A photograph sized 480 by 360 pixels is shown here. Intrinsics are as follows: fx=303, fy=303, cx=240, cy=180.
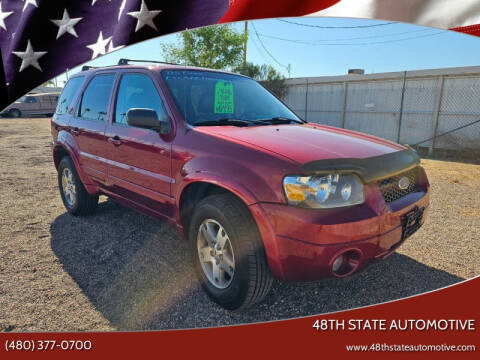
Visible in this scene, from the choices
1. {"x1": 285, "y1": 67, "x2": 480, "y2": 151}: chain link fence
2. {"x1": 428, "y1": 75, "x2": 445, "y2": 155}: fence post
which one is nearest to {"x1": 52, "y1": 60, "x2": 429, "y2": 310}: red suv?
{"x1": 285, "y1": 67, "x2": 480, "y2": 151}: chain link fence

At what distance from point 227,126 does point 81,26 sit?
1.15 meters

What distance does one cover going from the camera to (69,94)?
160 inches

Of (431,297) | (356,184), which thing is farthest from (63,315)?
(431,297)

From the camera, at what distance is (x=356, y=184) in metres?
→ 1.84

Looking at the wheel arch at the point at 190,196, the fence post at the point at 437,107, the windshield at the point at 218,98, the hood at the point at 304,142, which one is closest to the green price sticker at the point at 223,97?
the windshield at the point at 218,98

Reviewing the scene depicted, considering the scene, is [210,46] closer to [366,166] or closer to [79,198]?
[366,166]

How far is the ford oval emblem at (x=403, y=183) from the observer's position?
213cm

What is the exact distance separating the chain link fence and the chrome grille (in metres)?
4.58

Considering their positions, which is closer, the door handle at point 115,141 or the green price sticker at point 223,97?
the green price sticker at point 223,97

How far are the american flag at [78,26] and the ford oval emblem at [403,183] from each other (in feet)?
4.56

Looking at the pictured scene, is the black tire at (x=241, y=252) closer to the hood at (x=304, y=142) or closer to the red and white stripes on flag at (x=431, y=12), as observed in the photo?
the hood at (x=304, y=142)

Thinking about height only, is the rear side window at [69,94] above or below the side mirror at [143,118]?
above

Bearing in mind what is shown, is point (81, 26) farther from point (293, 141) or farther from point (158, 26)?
point (293, 141)

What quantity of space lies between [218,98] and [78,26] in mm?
1323
